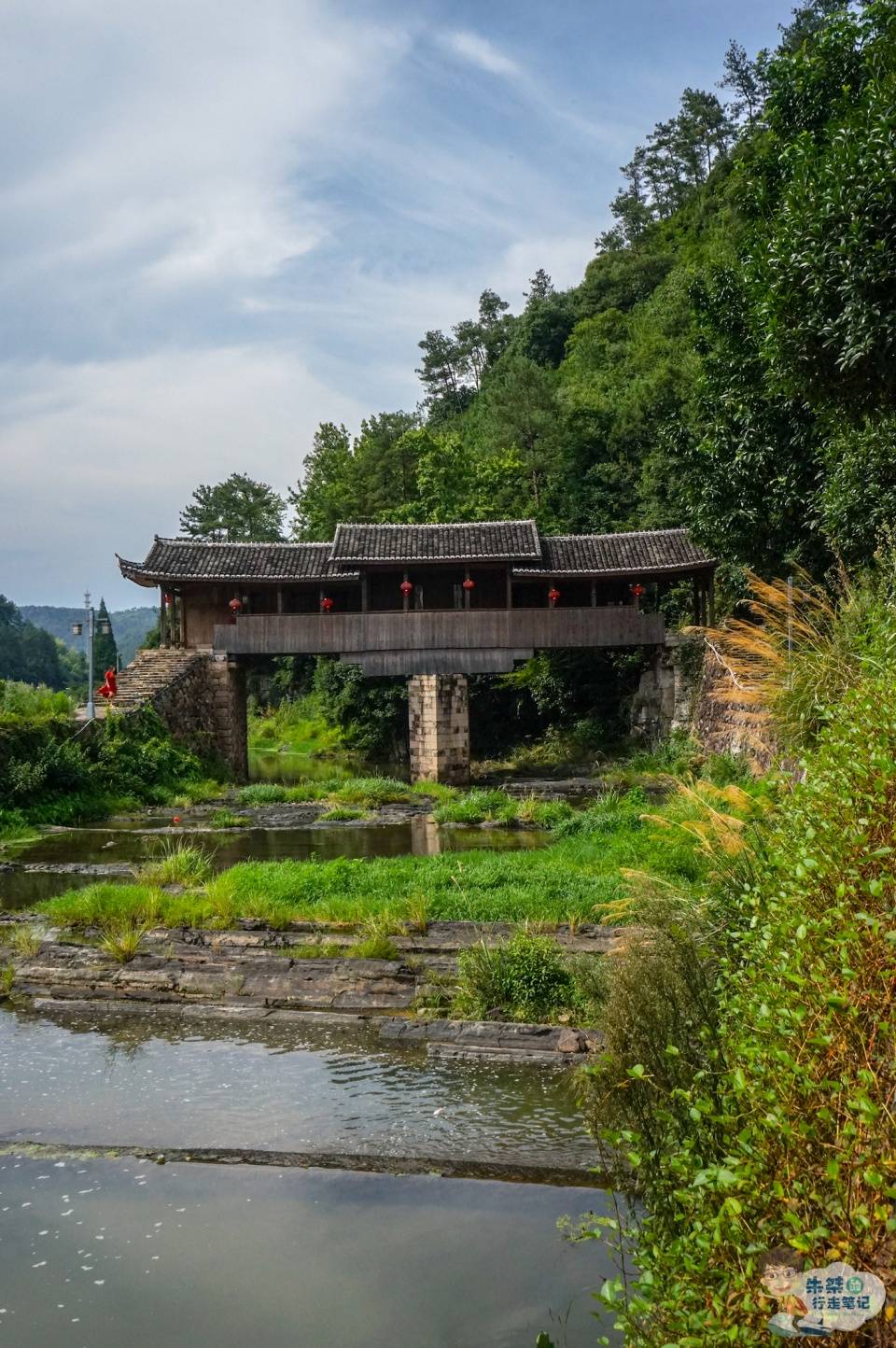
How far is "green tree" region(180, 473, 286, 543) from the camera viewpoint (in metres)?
56.0

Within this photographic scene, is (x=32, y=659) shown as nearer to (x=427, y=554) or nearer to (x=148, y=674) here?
(x=148, y=674)

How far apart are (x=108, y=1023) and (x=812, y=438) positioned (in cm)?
1415

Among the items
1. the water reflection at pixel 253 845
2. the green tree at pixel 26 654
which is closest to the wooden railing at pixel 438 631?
the water reflection at pixel 253 845

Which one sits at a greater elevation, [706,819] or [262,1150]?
[706,819]

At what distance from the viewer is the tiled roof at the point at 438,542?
27.1m

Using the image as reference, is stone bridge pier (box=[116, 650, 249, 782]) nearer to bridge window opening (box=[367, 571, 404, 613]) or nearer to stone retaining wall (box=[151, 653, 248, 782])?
stone retaining wall (box=[151, 653, 248, 782])

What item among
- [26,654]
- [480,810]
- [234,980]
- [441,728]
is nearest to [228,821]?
[480,810]

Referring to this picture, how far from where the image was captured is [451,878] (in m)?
12.0

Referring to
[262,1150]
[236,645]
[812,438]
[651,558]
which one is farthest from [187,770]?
[262,1150]

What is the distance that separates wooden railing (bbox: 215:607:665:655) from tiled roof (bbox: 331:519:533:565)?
5.15ft

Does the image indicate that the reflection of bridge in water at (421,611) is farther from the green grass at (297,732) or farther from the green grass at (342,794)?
the green grass at (297,732)

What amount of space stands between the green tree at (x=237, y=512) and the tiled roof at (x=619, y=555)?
2946cm

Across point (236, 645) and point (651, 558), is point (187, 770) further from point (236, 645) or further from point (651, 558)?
point (651, 558)

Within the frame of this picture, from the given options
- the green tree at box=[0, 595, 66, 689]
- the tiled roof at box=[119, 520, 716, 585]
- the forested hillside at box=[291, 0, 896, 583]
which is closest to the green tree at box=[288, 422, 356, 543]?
the forested hillside at box=[291, 0, 896, 583]
